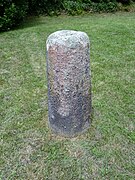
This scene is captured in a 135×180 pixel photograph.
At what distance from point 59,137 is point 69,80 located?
2.92ft

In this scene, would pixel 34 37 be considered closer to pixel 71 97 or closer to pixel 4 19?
pixel 4 19

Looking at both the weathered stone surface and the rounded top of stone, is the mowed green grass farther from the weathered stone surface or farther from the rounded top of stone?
the rounded top of stone

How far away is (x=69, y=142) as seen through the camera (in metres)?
3.82

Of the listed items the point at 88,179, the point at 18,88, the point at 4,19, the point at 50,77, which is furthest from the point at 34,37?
the point at 88,179

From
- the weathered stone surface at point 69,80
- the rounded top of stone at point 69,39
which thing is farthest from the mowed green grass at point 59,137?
the rounded top of stone at point 69,39

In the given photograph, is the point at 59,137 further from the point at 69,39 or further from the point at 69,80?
the point at 69,39

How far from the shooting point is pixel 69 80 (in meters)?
3.50

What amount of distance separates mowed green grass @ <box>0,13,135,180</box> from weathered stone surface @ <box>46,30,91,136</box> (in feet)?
0.85

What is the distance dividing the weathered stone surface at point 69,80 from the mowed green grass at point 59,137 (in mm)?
260

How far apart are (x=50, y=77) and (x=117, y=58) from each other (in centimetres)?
331

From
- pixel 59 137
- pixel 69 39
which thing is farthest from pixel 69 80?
pixel 59 137

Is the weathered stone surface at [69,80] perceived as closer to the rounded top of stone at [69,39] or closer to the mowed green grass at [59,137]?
the rounded top of stone at [69,39]

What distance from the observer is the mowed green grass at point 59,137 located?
3.45 meters

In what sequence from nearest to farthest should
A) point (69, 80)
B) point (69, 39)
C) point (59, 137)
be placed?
point (69, 39), point (69, 80), point (59, 137)
